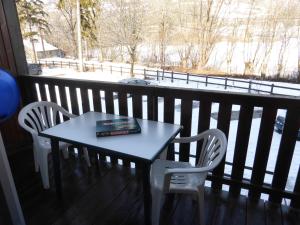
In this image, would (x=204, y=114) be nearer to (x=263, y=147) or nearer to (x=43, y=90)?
(x=263, y=147)

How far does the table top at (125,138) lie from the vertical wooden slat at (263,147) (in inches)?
23.7

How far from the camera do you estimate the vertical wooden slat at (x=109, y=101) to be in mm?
2018

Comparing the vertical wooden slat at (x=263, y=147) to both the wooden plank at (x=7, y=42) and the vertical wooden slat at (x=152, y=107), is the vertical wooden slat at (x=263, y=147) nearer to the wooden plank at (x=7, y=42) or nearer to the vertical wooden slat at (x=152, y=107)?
the vertical wooden slat at (x=152, y=107)

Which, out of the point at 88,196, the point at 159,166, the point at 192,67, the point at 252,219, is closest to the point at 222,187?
the point at 252,219

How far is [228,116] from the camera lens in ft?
5.32

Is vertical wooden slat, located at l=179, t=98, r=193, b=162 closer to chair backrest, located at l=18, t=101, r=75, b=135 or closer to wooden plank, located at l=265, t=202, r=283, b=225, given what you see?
wooden plank, located at l=265, t=202, r=283, b=225

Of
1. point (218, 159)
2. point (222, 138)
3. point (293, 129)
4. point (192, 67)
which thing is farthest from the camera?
point (192, 67)

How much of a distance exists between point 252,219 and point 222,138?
70 centimetres

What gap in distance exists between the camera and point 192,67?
292 inches

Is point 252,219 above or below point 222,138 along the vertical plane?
below

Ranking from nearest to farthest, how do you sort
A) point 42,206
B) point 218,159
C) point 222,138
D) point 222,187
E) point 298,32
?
1. point 218,159
2. point 222,138
3. point 42,206
4. point 222,187
5. point 298,32

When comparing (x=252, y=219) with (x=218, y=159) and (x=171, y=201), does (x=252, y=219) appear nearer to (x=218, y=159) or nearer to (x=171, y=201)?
(x=171, y=201)

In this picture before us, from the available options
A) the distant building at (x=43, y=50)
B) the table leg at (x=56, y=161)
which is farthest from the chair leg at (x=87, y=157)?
the distant building at (x=43, y=50)

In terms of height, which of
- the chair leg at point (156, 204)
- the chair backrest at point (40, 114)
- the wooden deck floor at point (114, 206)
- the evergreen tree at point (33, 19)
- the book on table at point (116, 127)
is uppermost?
the evergreen tree at point (33, 19)
